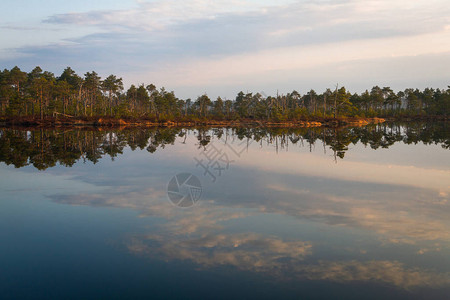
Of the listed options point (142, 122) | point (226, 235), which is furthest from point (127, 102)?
point (226, 235)

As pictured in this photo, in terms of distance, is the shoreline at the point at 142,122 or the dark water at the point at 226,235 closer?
the dark water at the point at 226,235

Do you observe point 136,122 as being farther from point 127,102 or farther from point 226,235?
point 226,235

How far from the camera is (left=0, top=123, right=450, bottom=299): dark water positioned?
577cm

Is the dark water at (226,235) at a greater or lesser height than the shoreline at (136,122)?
lesser

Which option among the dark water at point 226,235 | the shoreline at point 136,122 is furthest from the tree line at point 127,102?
the dark water at point 226,235

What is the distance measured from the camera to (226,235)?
8.08 m

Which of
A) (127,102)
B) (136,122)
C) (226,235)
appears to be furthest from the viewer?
(127,102)

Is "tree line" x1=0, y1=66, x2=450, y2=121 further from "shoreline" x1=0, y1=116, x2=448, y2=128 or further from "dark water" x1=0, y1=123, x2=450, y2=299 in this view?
"dark water" x1=0, y1=123, x2=450, y2=299

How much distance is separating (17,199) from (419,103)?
396ft

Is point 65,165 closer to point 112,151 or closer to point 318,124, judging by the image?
point 112,151

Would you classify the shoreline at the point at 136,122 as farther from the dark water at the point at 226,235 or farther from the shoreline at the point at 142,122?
the dark water at the point at 226,235

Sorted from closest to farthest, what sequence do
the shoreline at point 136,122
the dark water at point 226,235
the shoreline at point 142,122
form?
the dark water at point 226,235, the shoreline at point 136,122, the shoreline at point 142,122

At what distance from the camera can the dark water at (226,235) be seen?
5773 mm

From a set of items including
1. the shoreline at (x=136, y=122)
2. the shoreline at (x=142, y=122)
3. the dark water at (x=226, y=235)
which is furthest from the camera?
the shoreline at (x=142, y=122)
